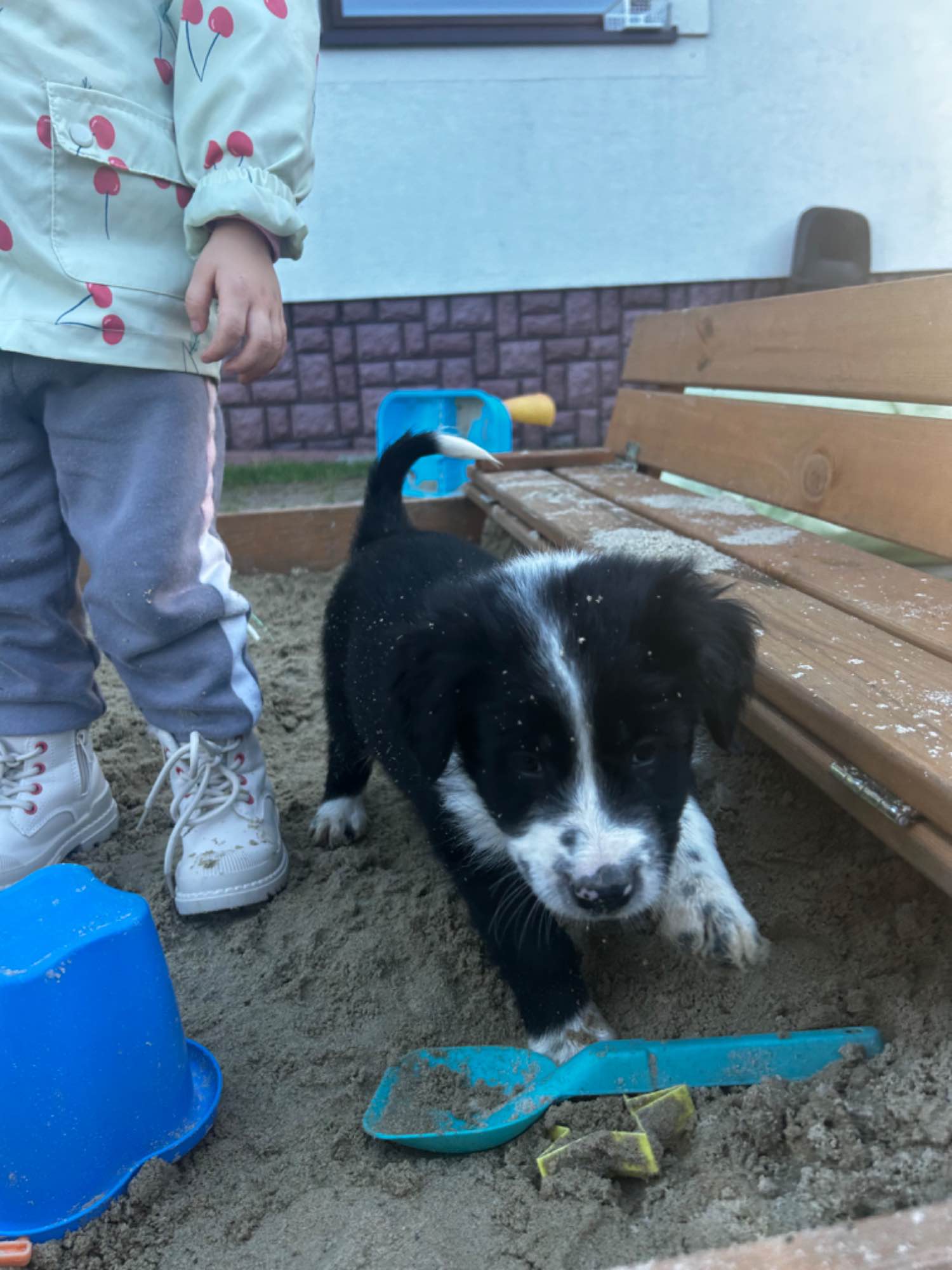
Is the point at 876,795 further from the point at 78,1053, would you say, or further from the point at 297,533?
the point at 297,533

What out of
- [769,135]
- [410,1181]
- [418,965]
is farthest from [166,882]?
[769,135]

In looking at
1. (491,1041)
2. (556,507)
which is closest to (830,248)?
(556,507)

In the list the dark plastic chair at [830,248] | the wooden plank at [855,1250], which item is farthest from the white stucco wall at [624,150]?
the wooden plank at [855,1250]

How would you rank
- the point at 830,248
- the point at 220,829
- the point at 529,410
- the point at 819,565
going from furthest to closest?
1. the point at 830,248
2. the point at 529,410
3. the point at 819,565
4. the point at 220,829

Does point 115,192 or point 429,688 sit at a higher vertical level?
point 115,192

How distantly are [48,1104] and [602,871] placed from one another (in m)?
0.77

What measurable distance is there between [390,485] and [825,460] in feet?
3.77

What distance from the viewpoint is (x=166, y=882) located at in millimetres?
2115

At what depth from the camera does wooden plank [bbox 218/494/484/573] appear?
432 centimetres

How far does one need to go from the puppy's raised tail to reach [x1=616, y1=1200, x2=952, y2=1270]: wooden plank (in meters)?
1.97

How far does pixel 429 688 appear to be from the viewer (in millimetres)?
1641

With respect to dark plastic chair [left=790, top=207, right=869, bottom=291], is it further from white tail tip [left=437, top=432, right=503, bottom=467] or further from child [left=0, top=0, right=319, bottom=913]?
child [left=0, top=0, right=319, bottom=913]

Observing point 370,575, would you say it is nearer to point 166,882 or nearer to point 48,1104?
point 166,882

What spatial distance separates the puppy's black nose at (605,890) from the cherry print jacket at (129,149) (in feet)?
3.98
